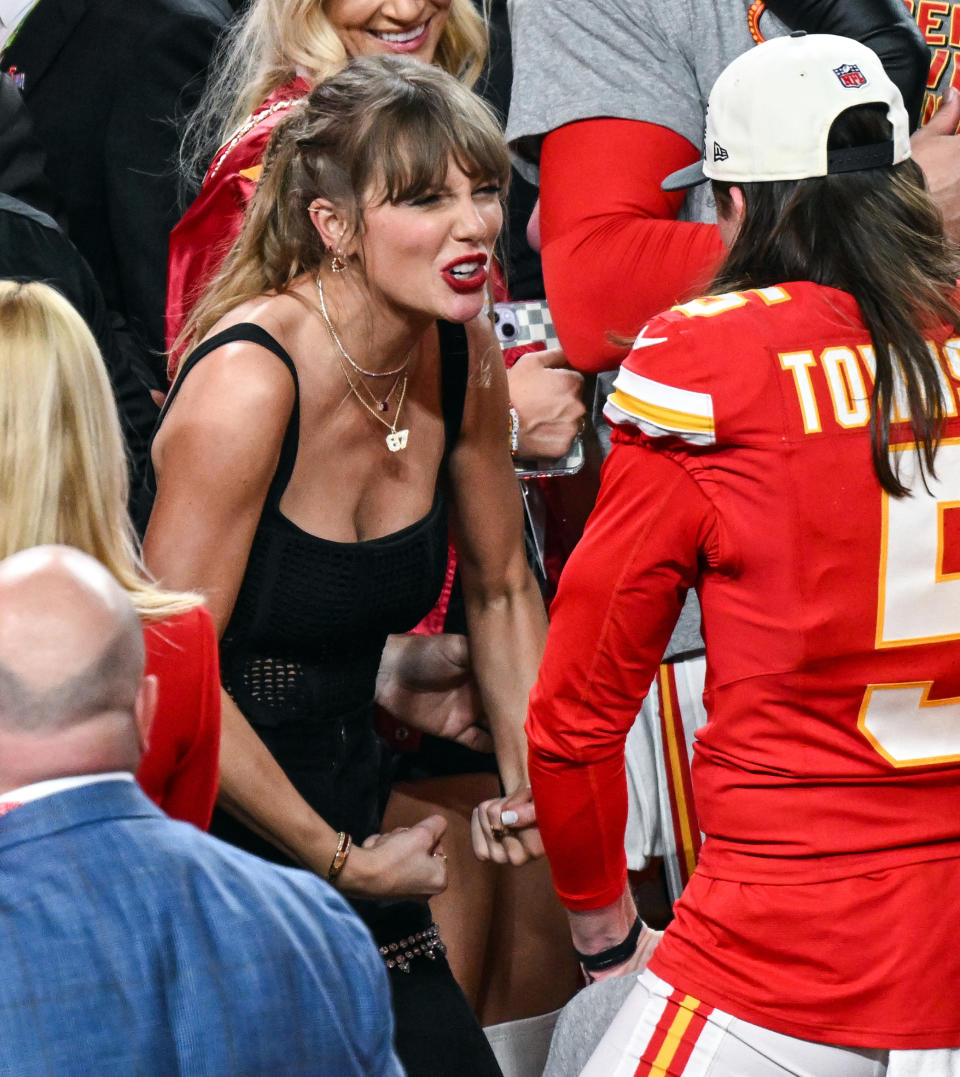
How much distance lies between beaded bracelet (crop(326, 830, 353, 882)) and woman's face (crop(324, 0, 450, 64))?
4.79ft

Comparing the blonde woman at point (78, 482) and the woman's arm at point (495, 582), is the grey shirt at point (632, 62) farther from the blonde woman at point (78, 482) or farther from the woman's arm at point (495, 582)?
the blonde woman at point (78, 482)

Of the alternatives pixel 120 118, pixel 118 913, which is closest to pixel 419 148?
pixel 120 118

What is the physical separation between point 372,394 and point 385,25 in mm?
951

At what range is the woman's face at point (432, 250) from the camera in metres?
2.31

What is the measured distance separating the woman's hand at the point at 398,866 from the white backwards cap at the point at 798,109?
110 centimetres

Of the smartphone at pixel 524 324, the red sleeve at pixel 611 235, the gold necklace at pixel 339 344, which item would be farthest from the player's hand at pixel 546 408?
the gold necklace at pixel 339 344

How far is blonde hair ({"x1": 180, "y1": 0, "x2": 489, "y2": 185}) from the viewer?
2.96 meters

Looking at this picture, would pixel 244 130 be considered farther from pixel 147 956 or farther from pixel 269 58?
pixel 147 956

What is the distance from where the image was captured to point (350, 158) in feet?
7.62

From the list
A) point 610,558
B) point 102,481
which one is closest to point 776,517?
point 610,558

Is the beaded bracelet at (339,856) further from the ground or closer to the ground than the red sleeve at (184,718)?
closer to the ground

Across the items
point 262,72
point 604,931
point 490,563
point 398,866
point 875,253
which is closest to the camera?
point 875,253

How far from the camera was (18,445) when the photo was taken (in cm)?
167

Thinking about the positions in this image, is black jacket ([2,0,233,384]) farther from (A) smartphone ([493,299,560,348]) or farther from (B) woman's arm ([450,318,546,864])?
(B) woman's arm ([450,318,546,864])
